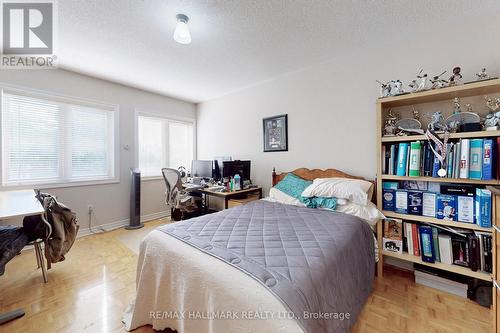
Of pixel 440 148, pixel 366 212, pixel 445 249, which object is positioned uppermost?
pixel 440 148

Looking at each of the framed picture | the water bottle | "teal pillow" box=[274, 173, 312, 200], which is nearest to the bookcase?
"teal pillow" box=[274, 173, 312, 200]

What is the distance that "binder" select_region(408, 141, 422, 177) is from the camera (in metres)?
1.83

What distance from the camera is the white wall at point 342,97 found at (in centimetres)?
190

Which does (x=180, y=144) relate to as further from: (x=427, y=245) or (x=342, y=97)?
(x=427, y=245)

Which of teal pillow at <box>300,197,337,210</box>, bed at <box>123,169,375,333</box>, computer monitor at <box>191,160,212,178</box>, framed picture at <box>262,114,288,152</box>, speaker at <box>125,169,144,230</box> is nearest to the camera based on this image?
bed at <box>123,169,375,333</box>

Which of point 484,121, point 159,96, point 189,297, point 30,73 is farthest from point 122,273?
point 484,121

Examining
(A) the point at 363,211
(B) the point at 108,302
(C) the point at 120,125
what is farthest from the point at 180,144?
(A) the point at 363,211

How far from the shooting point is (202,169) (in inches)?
150

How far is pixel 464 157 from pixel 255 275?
6.10ft

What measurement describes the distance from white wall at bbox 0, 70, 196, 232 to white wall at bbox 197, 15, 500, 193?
1.64m

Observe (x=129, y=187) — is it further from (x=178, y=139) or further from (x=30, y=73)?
(x=30, y=73)

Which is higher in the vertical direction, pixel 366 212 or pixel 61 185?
pixel 61 185

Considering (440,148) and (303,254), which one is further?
(440,148)

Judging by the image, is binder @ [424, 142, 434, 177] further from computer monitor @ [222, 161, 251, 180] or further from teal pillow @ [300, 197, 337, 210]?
computer monitor @ [222, 161, 251, 180]
